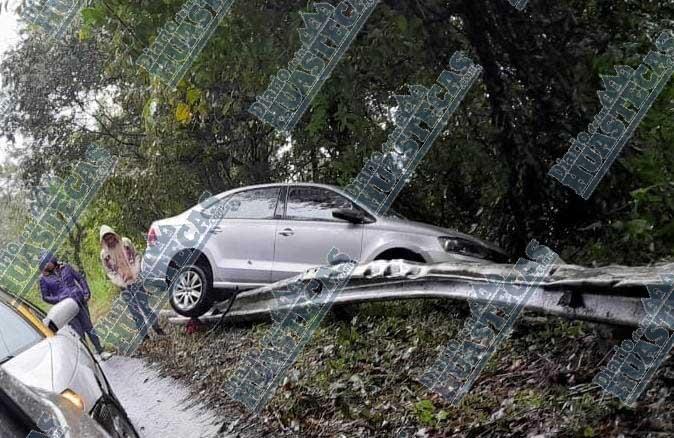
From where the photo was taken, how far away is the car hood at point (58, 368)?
319 cm

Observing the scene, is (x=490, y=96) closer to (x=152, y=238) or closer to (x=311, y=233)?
(x=311, y=233)

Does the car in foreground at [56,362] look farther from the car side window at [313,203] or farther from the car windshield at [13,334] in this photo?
the car side window at [313,203]

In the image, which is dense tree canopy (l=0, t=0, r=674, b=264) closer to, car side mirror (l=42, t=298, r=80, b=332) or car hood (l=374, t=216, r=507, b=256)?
car hood (l=374, t=216, r=507, b=256)

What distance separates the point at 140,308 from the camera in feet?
28.5

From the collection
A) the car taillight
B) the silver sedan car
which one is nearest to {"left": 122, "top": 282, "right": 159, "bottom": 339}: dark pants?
the silver sedan car

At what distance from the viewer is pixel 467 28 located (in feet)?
20.8

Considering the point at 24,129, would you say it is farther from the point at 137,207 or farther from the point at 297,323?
the point at 297,323

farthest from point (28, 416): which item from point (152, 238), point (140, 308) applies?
point (140, 308)

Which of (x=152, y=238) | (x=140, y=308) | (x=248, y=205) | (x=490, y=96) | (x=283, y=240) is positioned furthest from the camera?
(x=140, y=308)

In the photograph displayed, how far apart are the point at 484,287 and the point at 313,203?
344 centimetres

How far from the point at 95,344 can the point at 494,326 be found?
228 inches

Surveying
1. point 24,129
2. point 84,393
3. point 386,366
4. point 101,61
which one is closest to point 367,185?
point 386,366

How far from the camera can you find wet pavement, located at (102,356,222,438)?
5387mm

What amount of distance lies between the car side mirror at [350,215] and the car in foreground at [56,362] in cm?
311
